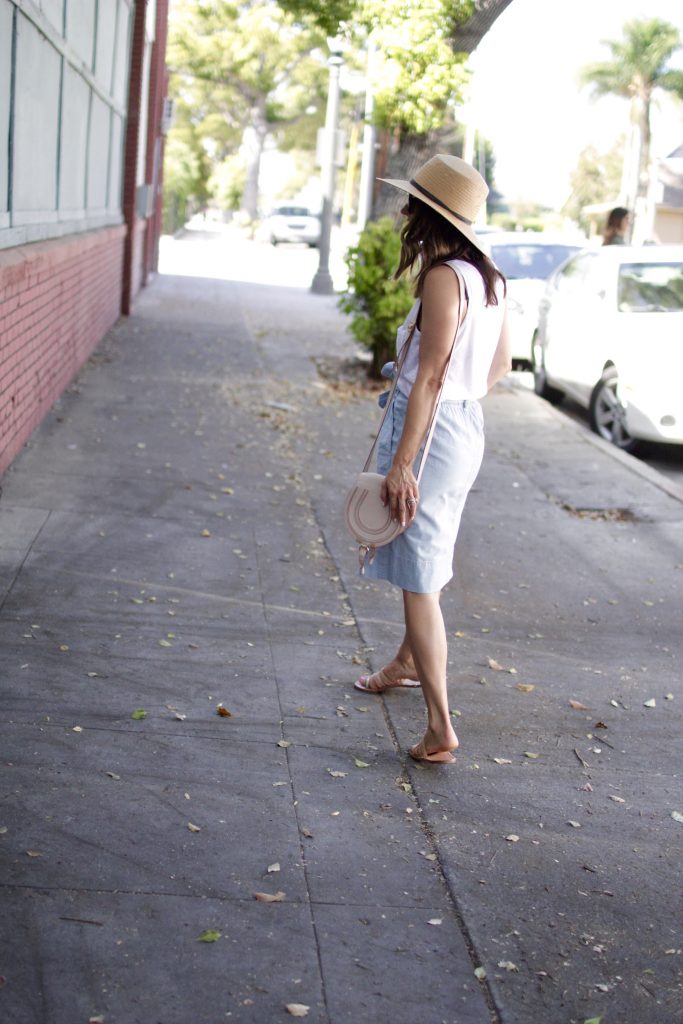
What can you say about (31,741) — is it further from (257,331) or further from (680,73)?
(680,73)

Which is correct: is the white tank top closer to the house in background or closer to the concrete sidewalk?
the concrete sidewalk

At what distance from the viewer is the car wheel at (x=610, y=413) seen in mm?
10898

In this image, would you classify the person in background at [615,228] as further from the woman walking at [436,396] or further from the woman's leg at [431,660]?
the woman's leg at [431,660]

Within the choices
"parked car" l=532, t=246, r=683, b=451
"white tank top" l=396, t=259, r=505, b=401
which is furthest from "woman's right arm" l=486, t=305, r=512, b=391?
"parked car" l=532, t=246, r=683, b=451

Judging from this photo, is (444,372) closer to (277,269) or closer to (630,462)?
(630,462)

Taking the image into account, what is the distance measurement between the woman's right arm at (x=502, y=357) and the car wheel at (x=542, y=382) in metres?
8.90

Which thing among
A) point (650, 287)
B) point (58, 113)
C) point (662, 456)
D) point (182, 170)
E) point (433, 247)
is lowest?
point (662, 456)

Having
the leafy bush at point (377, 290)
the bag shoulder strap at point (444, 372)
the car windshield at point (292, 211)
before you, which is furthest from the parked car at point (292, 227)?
the bag shoulder strap at point (444, 372)

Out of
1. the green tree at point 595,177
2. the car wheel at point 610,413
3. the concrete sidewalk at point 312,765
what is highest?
the green tree at point 595,177

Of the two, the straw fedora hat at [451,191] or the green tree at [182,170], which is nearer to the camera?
the straw fedora hat at [451,191]

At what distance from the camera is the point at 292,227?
49406 millimetres

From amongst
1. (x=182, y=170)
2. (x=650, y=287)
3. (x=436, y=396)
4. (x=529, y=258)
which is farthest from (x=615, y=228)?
(x=182, y=170)

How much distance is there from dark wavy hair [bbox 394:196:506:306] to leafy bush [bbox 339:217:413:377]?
8364mm

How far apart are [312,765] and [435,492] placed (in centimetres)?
97
